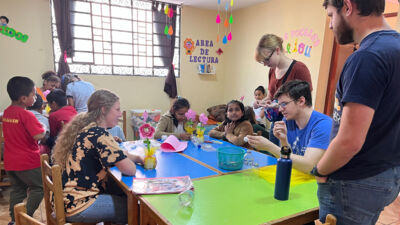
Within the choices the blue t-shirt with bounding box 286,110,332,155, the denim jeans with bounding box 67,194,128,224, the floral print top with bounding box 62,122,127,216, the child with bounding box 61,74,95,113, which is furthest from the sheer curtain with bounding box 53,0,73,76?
the blue t-shirt with bounding box 286,110,332,155

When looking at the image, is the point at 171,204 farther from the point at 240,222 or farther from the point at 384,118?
the point at 384,118

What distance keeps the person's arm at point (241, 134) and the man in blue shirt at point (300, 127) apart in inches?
32.3

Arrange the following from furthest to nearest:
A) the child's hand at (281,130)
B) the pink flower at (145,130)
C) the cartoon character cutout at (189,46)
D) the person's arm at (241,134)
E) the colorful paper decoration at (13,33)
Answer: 1. the cartoon character cutout at (189,46)
2. the colorful paper decoration at (13,33)
3. the person's arm at (241,134)
4. the pink flower at (145,130)
5. the child's hand at (281,130)

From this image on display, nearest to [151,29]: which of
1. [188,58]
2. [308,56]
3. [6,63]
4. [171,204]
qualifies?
[188,58]

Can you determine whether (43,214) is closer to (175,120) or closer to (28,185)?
(28,185)

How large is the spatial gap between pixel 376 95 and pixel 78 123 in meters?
1.43

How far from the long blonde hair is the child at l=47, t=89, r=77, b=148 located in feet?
3.65

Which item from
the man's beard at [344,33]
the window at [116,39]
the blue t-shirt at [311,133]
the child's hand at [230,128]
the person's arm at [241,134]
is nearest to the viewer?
the man's beard at [344,33]

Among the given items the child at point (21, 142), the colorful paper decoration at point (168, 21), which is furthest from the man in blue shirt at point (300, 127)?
the colorful paper decoration at point (168, 21)

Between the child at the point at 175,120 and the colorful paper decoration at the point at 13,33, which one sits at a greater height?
the colorful paper decoration at the point at 13,33

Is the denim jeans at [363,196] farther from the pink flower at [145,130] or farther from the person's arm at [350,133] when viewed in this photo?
the pink flower at [145,130]

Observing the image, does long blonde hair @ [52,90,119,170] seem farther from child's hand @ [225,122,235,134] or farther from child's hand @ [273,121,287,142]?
child's hand @ [225,122,235,134]

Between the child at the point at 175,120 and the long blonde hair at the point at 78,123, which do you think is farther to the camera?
the child at the point at 175,120

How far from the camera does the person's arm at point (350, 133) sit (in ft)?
2.52
